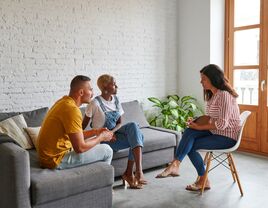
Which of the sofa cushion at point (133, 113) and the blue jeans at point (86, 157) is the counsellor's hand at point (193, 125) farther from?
the sofa cushion at point (133, 113)

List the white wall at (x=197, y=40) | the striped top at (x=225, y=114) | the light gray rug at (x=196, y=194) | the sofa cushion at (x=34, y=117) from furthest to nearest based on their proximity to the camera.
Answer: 1. the white wall at (x=197, y=40)
2. the sofa cushion at (x=34, y=117)
3. the striped top at (x=225, y=114)
4. the light gray rug at (x=196, y=194)

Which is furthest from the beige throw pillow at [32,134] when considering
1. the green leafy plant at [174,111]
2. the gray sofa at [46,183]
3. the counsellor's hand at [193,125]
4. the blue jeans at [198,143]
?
the green leafy plant at [174,111]

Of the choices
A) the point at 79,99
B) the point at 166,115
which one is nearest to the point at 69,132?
the point at 79,99

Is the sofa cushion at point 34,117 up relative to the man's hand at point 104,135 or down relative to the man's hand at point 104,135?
up

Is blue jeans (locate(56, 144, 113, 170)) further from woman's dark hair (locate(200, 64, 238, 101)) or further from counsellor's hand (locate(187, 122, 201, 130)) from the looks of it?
woman's dark hair (locate(200, 64, 238, 101))

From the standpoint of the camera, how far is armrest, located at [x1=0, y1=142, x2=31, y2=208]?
2365 millimetres

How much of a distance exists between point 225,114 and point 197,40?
2.45m

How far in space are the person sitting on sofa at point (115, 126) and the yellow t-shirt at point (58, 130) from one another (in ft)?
2.37

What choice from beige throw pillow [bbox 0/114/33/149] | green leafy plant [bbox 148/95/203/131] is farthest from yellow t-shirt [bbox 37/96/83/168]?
green leafy plant [bbox 148/95/203/131]

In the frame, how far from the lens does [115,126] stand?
3523 millimetres

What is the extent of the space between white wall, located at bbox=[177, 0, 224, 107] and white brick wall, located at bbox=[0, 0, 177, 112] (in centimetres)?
15

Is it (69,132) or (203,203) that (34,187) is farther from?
(203,203)

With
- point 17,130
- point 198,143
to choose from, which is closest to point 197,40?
point 198,143

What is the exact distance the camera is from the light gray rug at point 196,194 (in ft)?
10.0
